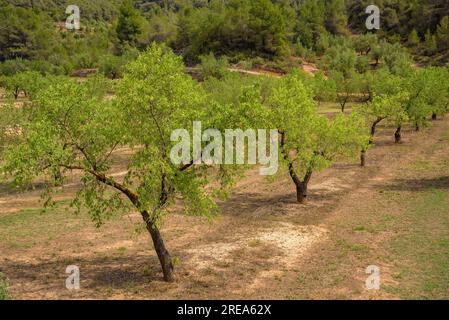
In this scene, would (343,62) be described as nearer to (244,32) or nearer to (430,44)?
(244,32)

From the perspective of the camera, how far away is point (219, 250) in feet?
100

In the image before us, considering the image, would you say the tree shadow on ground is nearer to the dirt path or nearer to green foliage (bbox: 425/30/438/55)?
A: the dirt path

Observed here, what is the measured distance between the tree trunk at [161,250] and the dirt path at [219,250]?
0.54m

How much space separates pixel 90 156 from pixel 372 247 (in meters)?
19.2

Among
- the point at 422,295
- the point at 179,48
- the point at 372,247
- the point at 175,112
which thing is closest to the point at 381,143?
the point at 372,247

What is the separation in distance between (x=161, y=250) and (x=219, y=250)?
6.63m

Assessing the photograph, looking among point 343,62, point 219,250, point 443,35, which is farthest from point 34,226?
point 443,35

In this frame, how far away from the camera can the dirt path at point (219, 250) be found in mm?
24594

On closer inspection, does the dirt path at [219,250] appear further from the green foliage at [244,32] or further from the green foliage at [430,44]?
the green foliage at [430,44]

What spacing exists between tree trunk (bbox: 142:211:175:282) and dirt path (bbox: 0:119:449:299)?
0.54 meters

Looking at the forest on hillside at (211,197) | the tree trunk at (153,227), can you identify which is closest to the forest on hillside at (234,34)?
the forest on hillside at (211,197)

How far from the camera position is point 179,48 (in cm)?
15875

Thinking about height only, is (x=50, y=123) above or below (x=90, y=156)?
above
